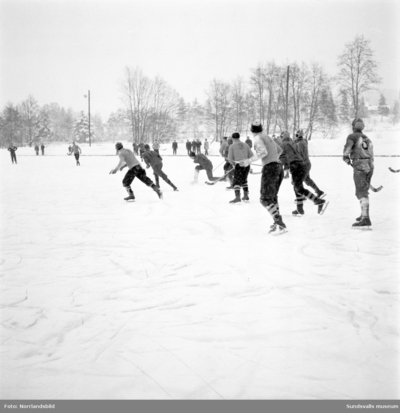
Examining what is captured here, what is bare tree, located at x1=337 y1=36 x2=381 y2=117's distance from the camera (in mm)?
34156

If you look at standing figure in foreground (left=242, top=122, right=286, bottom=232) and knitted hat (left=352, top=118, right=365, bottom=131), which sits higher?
knitted hat (left=352, top=118, right=365, bottom=131)

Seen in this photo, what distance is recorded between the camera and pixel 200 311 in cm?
331

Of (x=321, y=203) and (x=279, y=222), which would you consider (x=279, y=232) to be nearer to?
(x=279, y=222)

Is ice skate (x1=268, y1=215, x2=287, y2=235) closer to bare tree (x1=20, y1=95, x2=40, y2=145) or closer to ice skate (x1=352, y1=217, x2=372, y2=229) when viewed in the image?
ice skate (x1=352, y1=217, x2=372, y2=229)

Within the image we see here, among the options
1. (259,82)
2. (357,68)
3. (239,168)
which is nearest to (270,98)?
(259,82)

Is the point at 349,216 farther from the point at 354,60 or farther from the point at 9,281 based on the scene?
the point at 354,60

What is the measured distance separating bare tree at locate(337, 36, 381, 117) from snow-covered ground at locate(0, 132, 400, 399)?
108ft

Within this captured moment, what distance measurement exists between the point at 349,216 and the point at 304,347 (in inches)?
213

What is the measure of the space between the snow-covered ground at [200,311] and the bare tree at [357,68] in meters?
32.8

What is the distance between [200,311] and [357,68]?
39238 millimetres

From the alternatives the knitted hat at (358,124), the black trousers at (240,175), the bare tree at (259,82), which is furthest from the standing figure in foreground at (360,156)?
the bare tree at (259,82)

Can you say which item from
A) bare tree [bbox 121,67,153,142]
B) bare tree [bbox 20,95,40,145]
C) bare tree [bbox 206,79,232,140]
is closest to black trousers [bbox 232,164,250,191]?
bare tree [bbox 121,67,153,142]

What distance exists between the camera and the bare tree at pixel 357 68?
34.2m

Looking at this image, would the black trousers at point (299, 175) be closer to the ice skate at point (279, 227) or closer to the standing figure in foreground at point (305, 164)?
the standing figure in foreground at point (305, 164)
